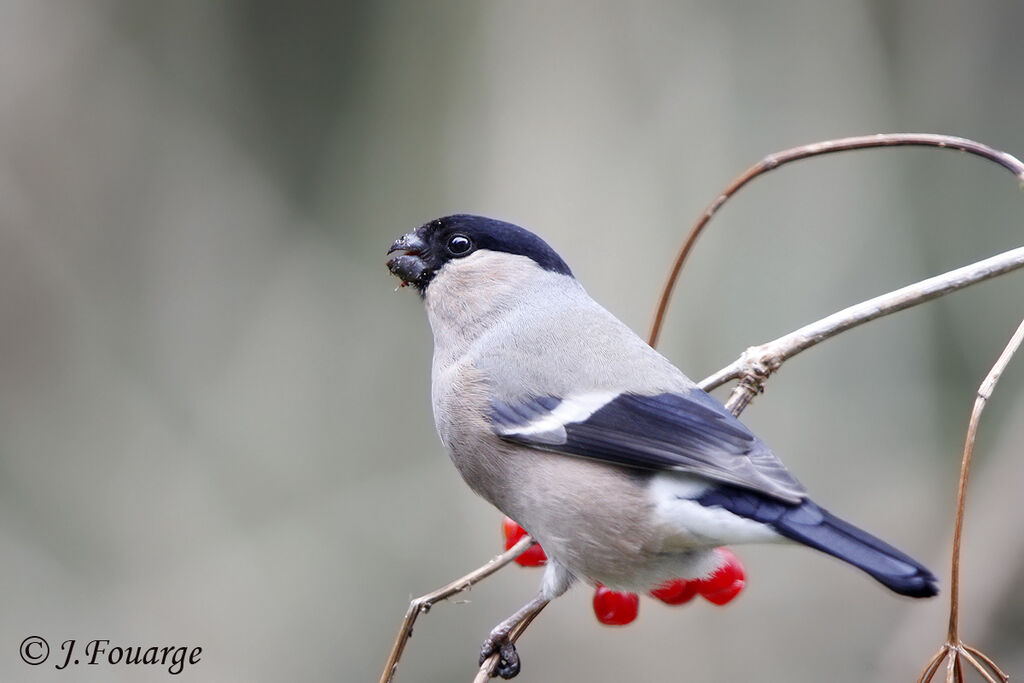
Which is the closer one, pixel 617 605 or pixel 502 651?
pixel 502 651

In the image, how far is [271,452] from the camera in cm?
421

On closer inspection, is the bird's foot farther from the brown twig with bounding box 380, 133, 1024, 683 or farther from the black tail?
the black tail

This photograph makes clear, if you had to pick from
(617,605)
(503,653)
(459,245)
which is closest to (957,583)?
(617,605)

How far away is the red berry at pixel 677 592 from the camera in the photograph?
6.91ft

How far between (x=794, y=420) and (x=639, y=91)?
147 centimetres

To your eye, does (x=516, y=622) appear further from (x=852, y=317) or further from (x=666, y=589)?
(x=852, y=317)

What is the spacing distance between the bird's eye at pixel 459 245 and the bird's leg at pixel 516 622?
0.80 meters

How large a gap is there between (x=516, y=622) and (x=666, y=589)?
0.33 m

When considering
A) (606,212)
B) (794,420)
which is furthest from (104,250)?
(794,420)

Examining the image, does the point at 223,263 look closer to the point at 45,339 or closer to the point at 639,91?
the point at 45,339

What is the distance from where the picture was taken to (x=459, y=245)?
2486 mm

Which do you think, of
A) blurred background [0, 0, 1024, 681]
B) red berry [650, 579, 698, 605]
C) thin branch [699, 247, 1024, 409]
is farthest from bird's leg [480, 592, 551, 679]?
blurred background [0, 0, 1024, 681]

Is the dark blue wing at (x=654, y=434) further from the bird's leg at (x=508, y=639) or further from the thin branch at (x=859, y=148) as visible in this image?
the bird's leg at (x=508, y=639)

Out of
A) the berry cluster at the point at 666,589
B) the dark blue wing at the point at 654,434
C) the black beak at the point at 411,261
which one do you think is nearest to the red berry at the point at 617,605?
the berry cluster at the point at 666,589
